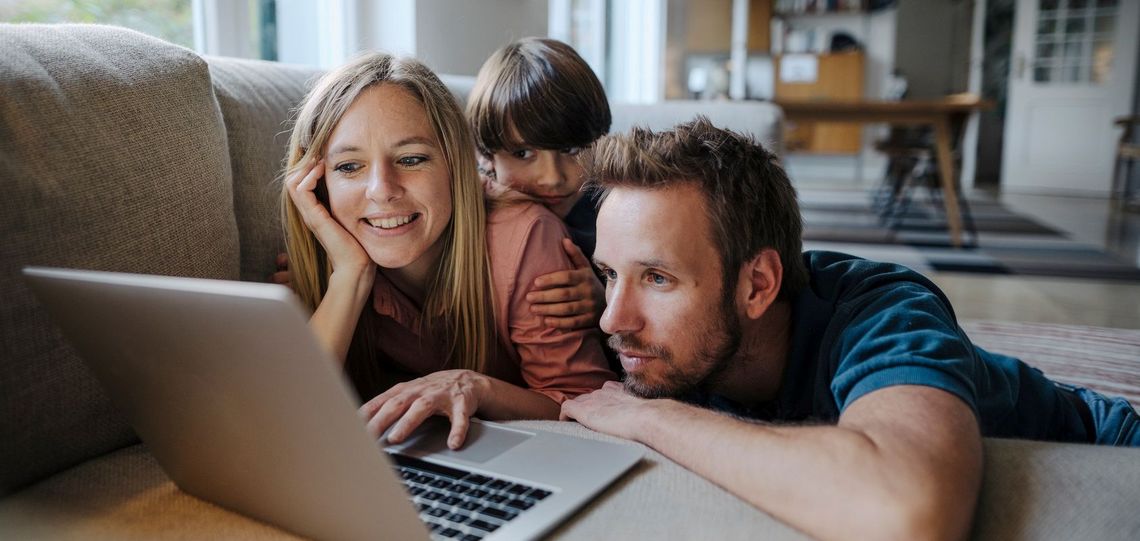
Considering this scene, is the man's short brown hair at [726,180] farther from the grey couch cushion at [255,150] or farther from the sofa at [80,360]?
the grey couch cushion at [255,150]

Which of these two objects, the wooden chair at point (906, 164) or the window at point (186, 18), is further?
the wooden chair at point (906, 164)

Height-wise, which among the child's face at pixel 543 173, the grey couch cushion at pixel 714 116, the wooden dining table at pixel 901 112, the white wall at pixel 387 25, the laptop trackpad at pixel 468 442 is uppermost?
the white wall at pixel 387 25

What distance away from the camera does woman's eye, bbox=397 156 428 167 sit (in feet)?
4.17

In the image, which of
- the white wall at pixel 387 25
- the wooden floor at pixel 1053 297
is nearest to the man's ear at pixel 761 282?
the white wall at pixel 387 25

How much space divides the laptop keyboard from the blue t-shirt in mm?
361

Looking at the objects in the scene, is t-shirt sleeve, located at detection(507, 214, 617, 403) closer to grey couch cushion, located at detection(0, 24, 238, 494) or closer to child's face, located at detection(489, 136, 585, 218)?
child's face, located at detection(489, 136, 585, 218)

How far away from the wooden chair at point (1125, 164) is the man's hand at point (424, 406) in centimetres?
704

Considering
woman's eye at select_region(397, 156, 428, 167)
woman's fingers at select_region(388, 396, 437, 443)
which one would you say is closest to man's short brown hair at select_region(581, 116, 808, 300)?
woman's eye at select_region(397, 156, 428, 167)

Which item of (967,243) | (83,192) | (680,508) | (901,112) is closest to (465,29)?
(83,192)

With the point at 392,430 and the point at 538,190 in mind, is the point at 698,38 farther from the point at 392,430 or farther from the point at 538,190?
the point at 392,430

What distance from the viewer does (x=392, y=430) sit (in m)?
0.96

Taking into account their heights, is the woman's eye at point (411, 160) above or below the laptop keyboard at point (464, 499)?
above

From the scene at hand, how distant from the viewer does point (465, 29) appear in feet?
8.87

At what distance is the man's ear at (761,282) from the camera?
1139 mm
